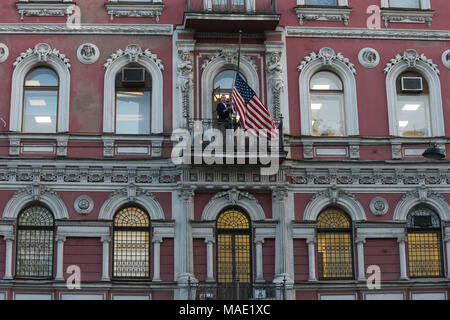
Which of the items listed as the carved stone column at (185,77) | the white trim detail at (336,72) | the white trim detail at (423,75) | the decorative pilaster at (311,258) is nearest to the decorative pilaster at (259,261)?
the decorative pilaster at (311,258)

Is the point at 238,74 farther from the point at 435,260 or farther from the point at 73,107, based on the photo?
the point at 435,260

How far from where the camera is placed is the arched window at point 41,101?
2403 centimetres

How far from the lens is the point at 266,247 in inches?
913

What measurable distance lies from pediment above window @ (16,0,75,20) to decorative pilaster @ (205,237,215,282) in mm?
8251

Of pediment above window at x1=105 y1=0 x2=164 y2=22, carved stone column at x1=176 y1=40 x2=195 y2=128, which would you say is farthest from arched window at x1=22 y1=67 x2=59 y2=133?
carved stone column at x1=176 y1=40 x2=195 y2=128

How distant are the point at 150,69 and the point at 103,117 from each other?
2089 millimetres

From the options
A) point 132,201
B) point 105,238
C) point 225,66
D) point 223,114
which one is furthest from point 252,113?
point 105,238

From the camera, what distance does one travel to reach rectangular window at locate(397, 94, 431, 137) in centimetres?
2481

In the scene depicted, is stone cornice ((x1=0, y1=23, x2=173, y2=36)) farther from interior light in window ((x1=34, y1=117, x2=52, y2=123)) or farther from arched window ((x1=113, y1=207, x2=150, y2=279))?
arched window ((x1=113, y1=207, x2=150, y2=279))
